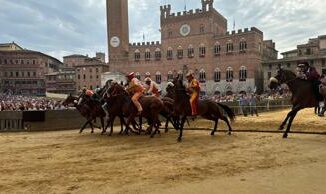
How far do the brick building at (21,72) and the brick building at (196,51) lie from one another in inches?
1273

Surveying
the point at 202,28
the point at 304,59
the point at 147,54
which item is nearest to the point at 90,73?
the point at 147,54

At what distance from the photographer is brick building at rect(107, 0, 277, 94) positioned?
7338 cm

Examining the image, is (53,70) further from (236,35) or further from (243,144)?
(243,144)

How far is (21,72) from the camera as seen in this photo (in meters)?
107

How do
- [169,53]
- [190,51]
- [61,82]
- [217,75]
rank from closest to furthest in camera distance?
[217,75]
[190,51]
[169,53]
[61,82]

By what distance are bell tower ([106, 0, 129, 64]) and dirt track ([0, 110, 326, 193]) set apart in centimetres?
7457

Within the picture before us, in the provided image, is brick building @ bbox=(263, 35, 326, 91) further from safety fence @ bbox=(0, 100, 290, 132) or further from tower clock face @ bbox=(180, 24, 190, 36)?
safety fence @ bbox=(0, 100, 290, 132)

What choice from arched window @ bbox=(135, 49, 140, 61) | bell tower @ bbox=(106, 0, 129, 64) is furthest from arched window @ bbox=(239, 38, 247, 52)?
bell tower @ bbox=(106, 0, 129, 64)

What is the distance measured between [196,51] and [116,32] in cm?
2038

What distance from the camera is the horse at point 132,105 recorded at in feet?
50.6

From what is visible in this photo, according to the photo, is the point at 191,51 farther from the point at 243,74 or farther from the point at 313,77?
the point at 313,77

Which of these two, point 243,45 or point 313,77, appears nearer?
point 313,77

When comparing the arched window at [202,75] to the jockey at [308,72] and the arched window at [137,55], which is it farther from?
the jockey at [308,72]

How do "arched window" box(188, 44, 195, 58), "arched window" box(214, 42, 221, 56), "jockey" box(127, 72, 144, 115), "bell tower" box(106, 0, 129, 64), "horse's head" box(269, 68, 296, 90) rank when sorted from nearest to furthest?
"horse's head" box(269, 68, 296, 90), "jockey" box(127, 72, 144, 115), "arched window" box(214, 42, 221, 56), "arched window" box(188, 44, 195, 58), "bell tower" box(106, 0, 129, 64)
